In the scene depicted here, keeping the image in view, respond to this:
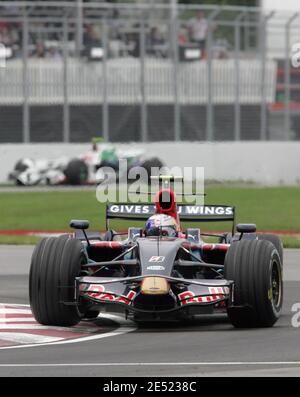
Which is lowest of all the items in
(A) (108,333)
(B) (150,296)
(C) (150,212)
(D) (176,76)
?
(A) (108,333)

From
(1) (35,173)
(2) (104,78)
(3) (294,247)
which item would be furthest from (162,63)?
(3) (294,247)

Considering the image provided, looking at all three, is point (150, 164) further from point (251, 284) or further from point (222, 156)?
point (251, 284)

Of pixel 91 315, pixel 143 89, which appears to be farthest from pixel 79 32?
pixel 91 315

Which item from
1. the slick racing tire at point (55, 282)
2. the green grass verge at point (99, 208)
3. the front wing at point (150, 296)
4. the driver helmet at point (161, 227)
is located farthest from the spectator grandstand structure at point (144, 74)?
the front wing at point (150, 296)

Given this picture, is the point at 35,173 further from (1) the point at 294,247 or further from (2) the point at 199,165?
(1) the point at 294,247

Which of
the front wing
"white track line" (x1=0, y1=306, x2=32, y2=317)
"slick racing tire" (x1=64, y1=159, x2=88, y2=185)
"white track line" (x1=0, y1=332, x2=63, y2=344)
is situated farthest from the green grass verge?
"white track line" (x1=0, y1=332, x2=63, y2=344)

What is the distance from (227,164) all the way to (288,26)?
448cm

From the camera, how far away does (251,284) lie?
10.9 meters

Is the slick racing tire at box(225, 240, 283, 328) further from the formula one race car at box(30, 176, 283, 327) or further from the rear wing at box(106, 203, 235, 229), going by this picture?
the rear wing at box(106, 203, 235, 229)

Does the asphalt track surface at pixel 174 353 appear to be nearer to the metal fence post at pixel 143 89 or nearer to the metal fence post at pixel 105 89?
the metal fence post at pixel 105 89

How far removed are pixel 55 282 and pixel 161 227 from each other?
1.41 metres

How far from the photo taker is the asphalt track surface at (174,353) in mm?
8656

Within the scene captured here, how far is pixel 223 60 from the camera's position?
122 feet
